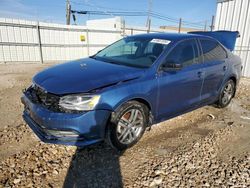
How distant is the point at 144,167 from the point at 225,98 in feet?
10.4

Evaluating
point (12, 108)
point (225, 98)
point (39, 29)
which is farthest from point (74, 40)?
point (225, 98)

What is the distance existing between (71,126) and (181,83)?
1.96 metres

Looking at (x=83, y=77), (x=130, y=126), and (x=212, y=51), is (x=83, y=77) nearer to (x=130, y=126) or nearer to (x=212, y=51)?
(x=130, y=126)

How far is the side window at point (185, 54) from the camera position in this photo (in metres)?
3.50

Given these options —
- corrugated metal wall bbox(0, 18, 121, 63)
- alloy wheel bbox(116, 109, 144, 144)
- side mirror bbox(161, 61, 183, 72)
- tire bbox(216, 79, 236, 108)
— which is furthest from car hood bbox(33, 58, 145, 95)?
corrugated metal wall bbox(0, 18, 121, 63)

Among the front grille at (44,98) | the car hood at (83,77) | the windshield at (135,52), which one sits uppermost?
the windshield at (135,52)

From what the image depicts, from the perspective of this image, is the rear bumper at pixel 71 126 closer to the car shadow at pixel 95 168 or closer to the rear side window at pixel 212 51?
the car shadow at pixel 95 168

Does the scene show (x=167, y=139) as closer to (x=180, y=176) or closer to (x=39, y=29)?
(x=180, y=176)

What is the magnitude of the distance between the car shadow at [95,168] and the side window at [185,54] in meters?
1.74

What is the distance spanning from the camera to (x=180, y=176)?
2.60m

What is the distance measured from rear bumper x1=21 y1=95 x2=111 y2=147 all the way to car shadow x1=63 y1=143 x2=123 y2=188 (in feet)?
1.07

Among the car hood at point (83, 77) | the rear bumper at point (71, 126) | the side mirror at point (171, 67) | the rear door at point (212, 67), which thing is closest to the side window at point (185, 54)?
the side mirror at point (171, 67)

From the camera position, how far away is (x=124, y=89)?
281cm

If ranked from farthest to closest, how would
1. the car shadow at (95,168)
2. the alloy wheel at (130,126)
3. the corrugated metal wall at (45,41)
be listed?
1. the corrugated metal wall at (45,41)
2. the alloy wheel at (130,126)
3. the car shadow at (95,168)
